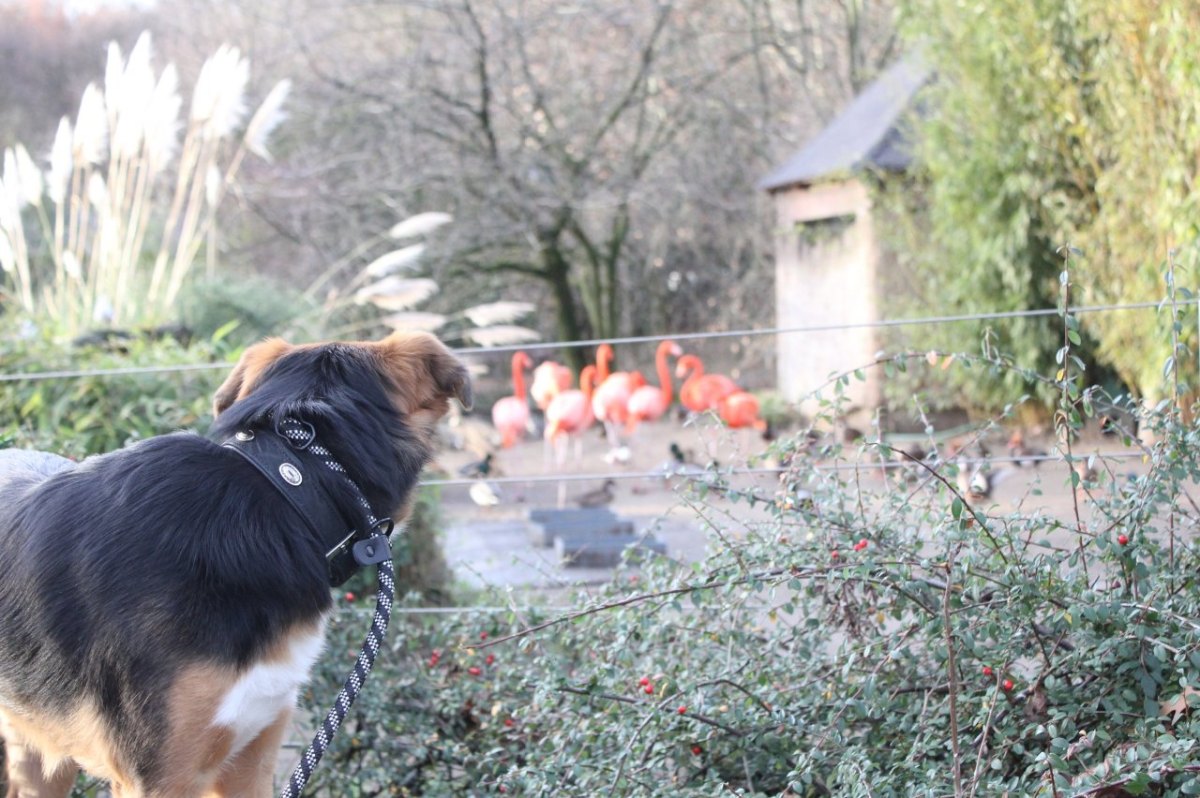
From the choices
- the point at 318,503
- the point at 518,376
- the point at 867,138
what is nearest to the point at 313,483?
the point at 318,503

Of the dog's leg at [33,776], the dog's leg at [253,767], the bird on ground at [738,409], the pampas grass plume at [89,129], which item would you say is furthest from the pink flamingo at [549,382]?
the dog's leg at [253,767]

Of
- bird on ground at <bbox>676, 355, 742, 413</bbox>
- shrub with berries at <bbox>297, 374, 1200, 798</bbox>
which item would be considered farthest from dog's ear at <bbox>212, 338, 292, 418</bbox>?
bird on ground at <bbox>676, 355, 742, 413</bbox>

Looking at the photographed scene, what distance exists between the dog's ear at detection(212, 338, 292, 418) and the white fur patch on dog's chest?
2.25 feet

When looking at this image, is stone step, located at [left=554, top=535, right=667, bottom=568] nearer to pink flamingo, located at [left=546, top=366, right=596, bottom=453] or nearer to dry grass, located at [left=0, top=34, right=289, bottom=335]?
dry grass, located at [left=0, top=34, right=289, bottom=335]

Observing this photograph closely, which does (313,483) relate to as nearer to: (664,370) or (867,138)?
(664,370)

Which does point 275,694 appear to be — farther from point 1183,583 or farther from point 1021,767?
point 1183,583

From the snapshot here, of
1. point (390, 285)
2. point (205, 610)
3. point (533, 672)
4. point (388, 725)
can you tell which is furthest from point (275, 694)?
point (390, 285)

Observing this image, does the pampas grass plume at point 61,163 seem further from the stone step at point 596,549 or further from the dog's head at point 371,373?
the dog's head at point 371,373

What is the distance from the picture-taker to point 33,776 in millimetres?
3387

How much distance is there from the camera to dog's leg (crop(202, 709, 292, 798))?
2.91 metres

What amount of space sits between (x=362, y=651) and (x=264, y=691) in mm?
274

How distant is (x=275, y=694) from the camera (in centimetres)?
270

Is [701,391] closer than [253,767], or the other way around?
[253,767]

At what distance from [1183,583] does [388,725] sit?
2.45 metres
